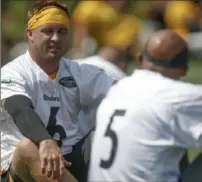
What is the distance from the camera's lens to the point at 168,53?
5.93m

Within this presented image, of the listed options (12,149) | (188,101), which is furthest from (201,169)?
(12,149)

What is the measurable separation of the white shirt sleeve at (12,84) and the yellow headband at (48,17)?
16.1 inches

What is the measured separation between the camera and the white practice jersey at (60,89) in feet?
22.7

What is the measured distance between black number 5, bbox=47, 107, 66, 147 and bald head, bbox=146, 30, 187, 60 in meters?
1.25

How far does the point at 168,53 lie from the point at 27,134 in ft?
3.50

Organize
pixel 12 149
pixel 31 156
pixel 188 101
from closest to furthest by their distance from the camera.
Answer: pixel 188 101, pixel 31 156, pixel 12 149

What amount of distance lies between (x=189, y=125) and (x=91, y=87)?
1.56 meters

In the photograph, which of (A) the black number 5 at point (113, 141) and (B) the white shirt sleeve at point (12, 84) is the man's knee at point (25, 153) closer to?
(B) the white shirt sleeve at point (12, 84)

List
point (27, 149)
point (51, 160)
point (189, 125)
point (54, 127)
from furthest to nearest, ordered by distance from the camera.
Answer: point (54, 127), point (27, 149), point (51, 160), point (189, 125)

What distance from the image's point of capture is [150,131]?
580 cm

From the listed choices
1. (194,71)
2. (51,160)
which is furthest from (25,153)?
(194,71)

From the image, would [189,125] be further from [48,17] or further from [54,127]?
[48,17]

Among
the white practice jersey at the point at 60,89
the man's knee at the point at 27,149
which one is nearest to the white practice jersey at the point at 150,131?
the man's knee at the point at 27,149

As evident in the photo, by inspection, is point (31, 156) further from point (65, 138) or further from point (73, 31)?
point (73, 31)
